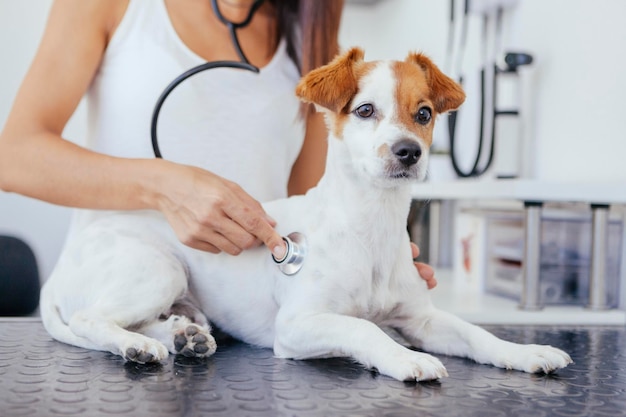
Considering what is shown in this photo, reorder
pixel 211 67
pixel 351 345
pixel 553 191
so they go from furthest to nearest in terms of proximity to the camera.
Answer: pixel 553 191, pixel 211 67, pixel 351 345

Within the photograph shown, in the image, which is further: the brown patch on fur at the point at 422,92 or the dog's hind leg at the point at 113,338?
the brown patch on fur at the point at 422,92

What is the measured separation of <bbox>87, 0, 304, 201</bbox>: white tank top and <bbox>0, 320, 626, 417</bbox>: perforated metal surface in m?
0.40

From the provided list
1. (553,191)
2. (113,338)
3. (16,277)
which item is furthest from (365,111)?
(16,277)

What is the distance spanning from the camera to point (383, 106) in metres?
0.94

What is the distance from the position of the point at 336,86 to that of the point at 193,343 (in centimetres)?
38

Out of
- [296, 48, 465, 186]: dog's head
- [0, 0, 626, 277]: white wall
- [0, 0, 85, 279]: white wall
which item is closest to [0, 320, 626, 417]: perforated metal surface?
[296, 48, 465, 186]: dog's head

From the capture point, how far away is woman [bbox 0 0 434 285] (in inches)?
38.3

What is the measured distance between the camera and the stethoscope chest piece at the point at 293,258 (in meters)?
0.93

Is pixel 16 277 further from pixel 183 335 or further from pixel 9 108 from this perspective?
pixel 9 108

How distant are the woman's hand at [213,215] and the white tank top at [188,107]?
253 millimetres

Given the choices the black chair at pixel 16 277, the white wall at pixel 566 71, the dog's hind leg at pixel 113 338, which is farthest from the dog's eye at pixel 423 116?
the black chair at pixel 16 277

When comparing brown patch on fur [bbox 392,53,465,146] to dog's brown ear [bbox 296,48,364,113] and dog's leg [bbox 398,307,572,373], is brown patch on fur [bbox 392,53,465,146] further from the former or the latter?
dog's leg [bbox 398,307,572,373]

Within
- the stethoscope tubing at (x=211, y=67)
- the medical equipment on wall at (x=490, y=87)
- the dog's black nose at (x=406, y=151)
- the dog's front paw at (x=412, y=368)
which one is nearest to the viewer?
the dog's front paw at (x=412, y=368)

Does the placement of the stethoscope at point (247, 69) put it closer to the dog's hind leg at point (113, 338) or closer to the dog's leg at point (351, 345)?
the dog's leg at point (351, 345)
